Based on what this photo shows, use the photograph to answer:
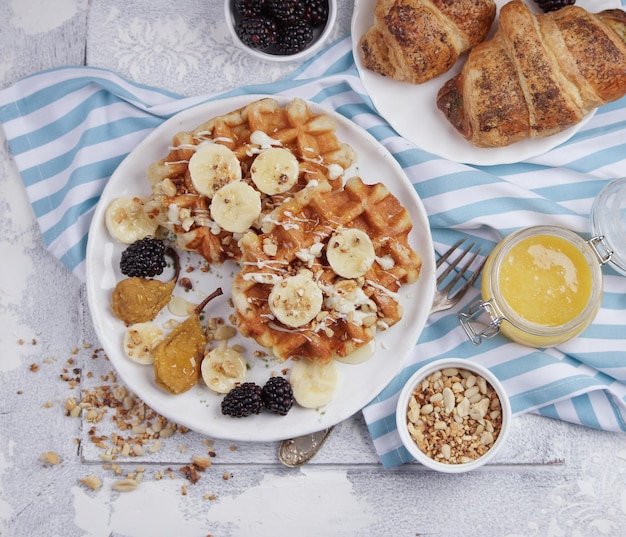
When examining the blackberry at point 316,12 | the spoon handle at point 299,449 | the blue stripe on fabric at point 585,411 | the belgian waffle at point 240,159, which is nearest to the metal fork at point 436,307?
the spoon handle at point 299,449

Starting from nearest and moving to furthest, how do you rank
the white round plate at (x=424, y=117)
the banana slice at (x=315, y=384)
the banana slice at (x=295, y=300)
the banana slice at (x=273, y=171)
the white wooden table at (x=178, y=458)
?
the banana slice at (x=295, y=300) < the banana slice at (x=273, y=171) < the banana slice at (x=315, y=384) < the white round plate at (x=424, y=117) < the white wooden table at (x=178, y=458)

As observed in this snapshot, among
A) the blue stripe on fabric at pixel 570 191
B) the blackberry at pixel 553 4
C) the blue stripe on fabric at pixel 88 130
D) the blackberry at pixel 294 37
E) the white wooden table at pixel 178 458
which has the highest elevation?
the blackberry at pixel 553 4

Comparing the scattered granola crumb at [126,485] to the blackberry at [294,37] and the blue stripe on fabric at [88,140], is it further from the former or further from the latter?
the blackberry at [294,37]

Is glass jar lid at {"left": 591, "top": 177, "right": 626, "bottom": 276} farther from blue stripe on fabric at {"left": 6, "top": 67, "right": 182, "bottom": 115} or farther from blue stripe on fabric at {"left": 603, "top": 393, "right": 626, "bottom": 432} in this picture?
blue stripe on fabric at {"left": 6, "top": 67, "right": 182, "bottom": 115}

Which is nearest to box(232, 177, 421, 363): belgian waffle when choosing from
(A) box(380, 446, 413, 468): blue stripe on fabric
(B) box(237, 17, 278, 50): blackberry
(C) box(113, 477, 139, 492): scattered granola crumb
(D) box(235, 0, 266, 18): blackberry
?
(A) box(380, 446, 413, 468): blue stripe on fabric

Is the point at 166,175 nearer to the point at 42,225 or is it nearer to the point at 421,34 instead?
the point at 42,225

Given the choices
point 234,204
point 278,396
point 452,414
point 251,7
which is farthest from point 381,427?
point 251,7
